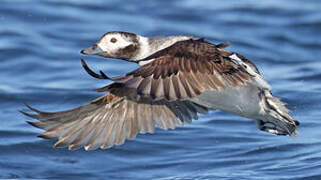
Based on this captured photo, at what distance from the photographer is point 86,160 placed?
22.6 feet

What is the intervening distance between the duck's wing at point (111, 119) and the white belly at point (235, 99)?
574 mm

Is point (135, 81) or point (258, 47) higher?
point (135, 81)

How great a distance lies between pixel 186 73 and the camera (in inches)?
180

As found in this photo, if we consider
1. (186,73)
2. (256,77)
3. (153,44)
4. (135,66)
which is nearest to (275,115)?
(256,77)

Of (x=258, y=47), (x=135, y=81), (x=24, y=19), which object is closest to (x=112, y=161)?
(x=135, y=81)

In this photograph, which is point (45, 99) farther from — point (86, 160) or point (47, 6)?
point (47, 6)

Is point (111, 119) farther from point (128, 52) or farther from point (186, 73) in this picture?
point (186, 73)

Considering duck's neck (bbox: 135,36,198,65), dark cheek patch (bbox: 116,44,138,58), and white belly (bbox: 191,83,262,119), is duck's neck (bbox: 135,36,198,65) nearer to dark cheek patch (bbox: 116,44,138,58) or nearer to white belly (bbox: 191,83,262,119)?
dark cheek patch (bbox: 116,44,138,58)

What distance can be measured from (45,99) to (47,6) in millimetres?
4513

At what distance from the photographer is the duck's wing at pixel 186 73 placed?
4.39 meters

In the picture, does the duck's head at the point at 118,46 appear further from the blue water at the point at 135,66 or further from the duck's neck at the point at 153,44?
the blue water at the point at 135,66

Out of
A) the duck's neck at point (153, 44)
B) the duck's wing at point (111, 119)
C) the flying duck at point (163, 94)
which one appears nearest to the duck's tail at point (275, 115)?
the flying duck at point (163, 94)

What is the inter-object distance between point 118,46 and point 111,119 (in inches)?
23.2

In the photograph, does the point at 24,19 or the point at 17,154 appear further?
the point at 24,19
